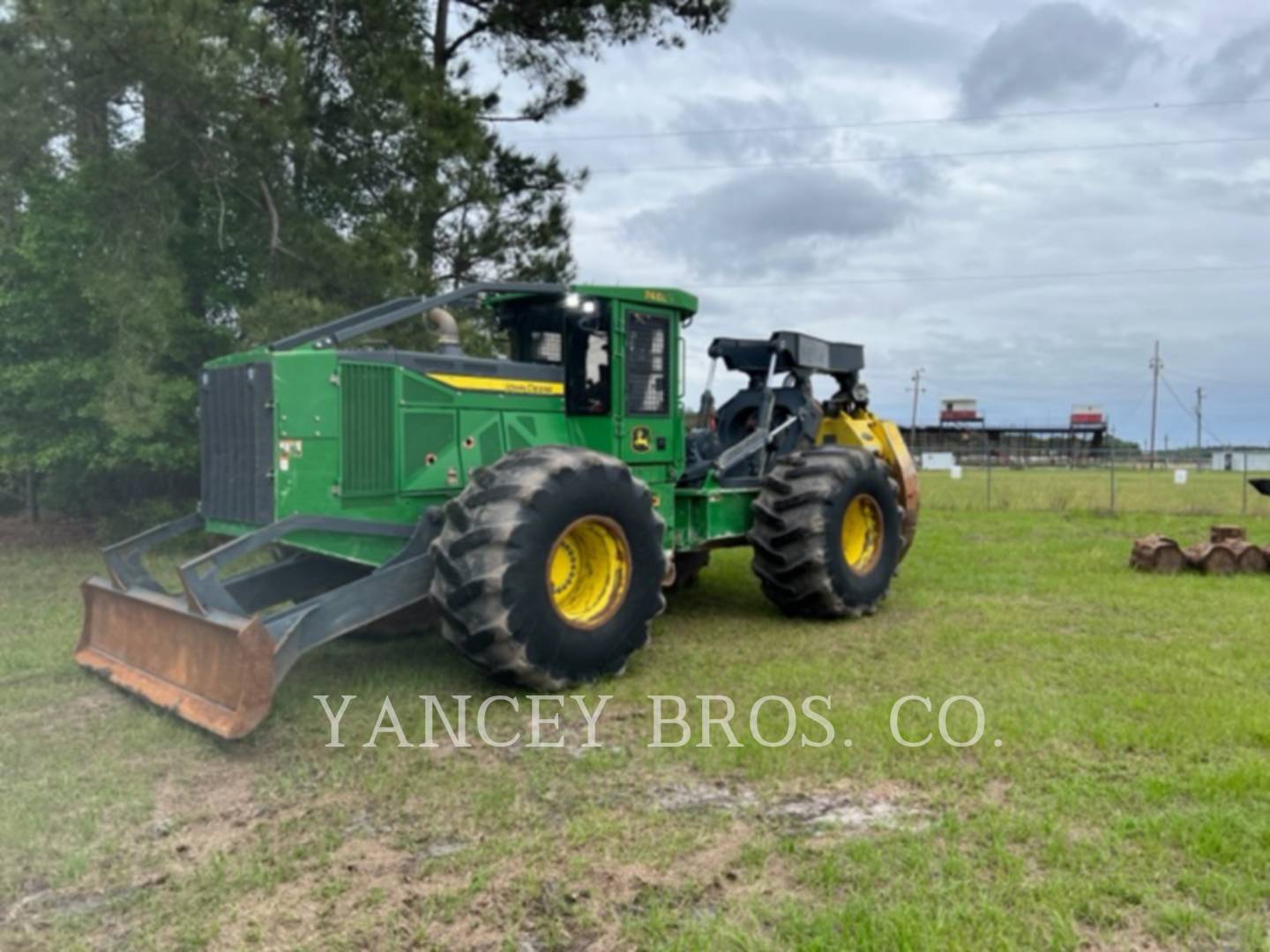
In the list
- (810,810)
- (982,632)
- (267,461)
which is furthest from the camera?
(982,632)

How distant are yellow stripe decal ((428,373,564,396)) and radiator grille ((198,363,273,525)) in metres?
1.04

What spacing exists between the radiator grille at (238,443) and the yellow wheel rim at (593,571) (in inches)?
68.9

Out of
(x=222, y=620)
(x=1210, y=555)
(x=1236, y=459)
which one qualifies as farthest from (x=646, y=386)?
(x=1236, y=459)

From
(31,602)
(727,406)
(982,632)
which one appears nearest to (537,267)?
(727,406)

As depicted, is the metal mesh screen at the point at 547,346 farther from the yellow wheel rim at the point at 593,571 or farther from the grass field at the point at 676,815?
the grass field at the point at 676,815

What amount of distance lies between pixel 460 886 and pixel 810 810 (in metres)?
1.50

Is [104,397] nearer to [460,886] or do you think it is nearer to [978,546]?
[460,886]

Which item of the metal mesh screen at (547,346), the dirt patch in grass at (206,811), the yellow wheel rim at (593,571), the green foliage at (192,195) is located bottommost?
the dirt patch in grass at (206,811)

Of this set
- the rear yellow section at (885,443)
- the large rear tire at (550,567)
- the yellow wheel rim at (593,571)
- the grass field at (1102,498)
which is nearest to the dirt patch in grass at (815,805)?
the large rear tire at (550,567)

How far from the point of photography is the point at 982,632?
7.31 meters

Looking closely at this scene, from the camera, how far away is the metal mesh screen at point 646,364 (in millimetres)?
7074

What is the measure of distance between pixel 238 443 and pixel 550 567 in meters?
2.12

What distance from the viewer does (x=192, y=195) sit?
37.6 ft

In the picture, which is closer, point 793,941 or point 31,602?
point 793,941
